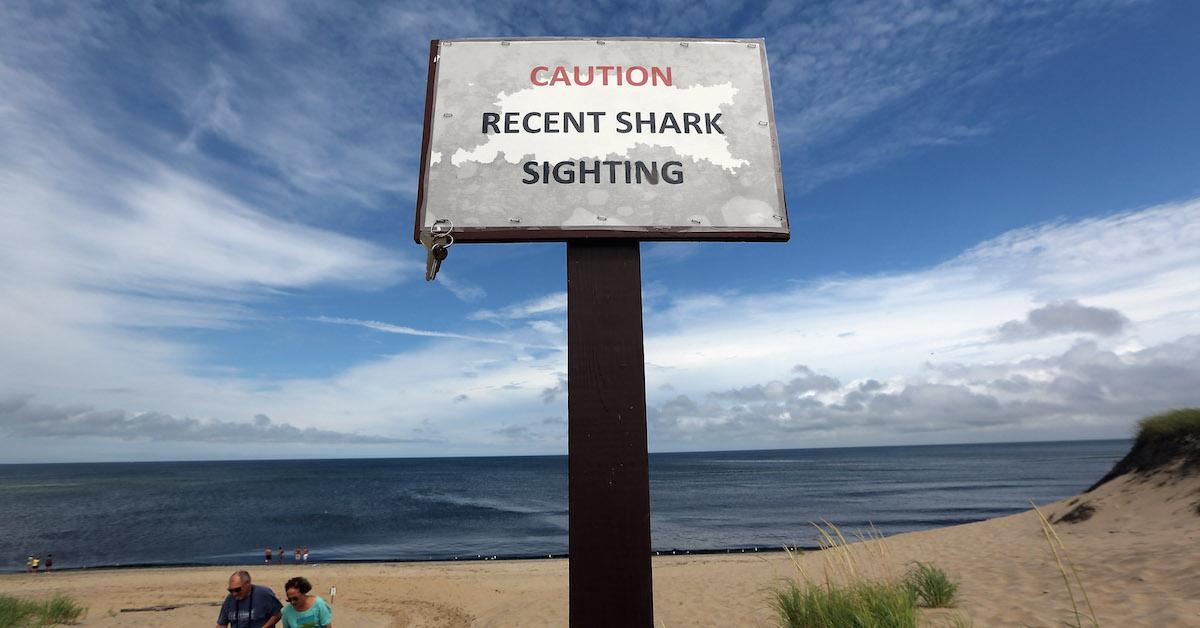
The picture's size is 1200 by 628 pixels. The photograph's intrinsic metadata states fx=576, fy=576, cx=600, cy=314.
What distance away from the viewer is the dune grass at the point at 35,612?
29.5ft

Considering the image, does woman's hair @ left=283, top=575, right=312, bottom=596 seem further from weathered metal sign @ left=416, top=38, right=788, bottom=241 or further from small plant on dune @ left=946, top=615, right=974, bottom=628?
small plant on dune @ left=946, top=615, right=974, bottom=628

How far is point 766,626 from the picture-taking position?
320 inches

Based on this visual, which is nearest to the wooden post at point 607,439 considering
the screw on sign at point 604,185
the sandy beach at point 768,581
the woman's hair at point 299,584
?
the screw on sign at point 604,185

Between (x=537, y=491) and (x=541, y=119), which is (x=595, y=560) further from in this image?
(x=537, y=491)

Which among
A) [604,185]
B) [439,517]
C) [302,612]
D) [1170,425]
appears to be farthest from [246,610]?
[439,517]

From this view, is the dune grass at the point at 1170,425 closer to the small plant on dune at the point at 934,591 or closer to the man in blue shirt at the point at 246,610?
the small plant on dune at the point at 934,591

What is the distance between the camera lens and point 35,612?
1027 centimetres

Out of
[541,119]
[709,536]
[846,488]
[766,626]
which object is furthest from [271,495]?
[541,119]

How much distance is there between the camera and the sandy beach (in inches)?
280

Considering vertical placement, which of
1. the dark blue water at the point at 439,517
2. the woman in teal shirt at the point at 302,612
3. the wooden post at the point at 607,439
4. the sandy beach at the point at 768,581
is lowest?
the dark blue water at the point at 439,517

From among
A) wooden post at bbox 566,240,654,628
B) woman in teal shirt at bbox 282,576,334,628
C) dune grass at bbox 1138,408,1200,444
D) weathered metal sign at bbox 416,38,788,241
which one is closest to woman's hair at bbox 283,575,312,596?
woman in teal shirt at bbox 282,576,334,628

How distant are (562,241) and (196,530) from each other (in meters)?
53.3

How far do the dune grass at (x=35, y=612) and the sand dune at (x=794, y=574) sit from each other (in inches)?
15.9

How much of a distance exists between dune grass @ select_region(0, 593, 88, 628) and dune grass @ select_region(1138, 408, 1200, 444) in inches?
1013
